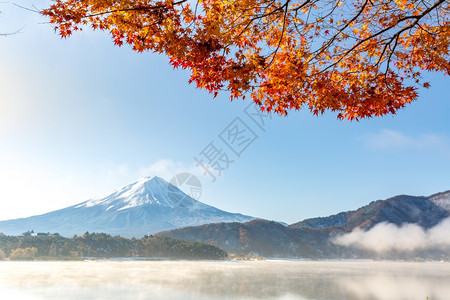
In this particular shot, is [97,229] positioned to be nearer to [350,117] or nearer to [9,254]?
[9,254]

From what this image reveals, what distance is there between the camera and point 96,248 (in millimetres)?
37938

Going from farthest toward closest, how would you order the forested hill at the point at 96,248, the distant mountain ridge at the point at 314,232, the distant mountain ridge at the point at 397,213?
1. the distant mountain ridge at the point at 397,213
2. the distant mountain ridge at the point at 314,232
3. the forested hill at the point at 96,248

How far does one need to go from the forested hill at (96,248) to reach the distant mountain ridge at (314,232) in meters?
17.1

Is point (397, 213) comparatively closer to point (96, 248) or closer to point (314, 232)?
point (314, 232)

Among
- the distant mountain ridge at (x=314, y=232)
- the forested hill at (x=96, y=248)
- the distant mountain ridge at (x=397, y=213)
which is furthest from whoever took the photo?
the distant mountain ridge at (x=397, y=213)

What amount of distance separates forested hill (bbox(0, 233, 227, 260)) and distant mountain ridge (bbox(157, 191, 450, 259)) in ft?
56.0

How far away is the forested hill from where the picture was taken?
33.2 meters

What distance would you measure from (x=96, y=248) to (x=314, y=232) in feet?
167

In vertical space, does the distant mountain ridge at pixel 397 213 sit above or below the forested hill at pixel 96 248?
above

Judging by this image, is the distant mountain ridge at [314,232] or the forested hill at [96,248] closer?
the forested hill at [96,248]

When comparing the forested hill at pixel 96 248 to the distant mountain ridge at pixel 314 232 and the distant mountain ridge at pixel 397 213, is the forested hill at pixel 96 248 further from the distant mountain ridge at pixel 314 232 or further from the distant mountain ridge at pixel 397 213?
the distant mountain ridge at pixel 397 213

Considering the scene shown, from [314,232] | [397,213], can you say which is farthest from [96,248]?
[397,213]

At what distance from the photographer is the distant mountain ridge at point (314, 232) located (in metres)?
64.0

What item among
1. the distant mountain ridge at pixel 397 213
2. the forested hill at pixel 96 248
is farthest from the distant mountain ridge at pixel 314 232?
the forested hill at pixel 96 248
